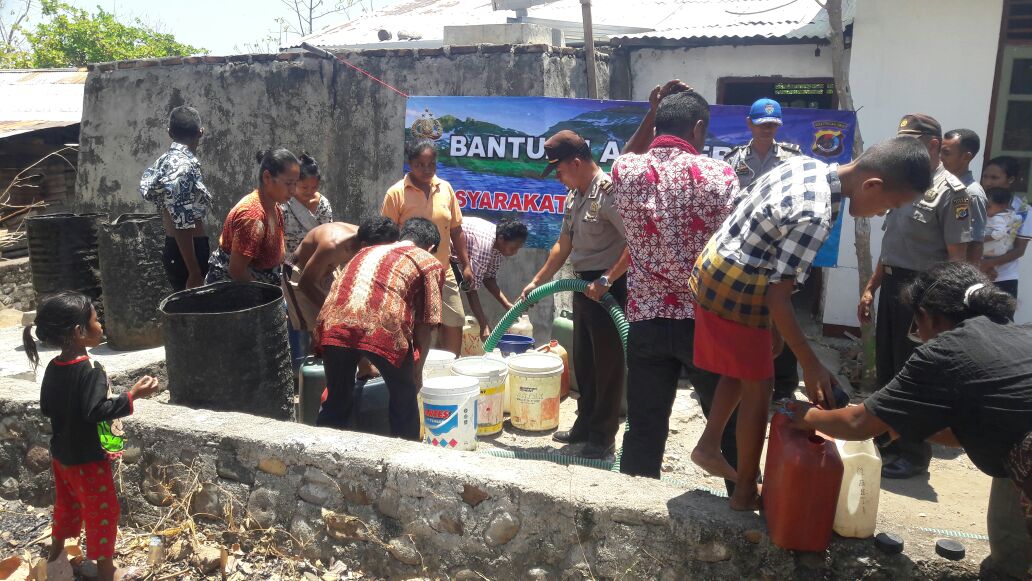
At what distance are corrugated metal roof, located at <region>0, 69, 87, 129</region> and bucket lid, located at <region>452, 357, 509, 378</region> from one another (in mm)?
9816

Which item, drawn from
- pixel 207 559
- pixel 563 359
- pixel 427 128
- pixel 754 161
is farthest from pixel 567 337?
pixel 207 559

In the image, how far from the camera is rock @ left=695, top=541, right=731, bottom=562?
2711 millimetres

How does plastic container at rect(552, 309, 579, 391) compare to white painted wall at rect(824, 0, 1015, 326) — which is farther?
white painted wall at rect(824, 0, 1015, 326)

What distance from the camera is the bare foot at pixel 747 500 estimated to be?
110 inches

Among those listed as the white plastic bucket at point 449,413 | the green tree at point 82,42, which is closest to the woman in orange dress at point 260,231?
the white plastic bucket at point 449,413

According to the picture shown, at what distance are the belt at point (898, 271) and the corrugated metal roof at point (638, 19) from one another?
10.8 feet

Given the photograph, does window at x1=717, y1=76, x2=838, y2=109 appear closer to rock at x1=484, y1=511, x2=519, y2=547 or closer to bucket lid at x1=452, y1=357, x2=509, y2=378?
bucket lid at x1=452, y1=357, x2=509, y2=378

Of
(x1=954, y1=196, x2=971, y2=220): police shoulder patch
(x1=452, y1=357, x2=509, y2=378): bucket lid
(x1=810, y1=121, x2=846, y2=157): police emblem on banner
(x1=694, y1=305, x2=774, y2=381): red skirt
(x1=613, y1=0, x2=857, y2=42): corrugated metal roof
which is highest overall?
(x1=613, y1=0, x2=857, y2=42): corrugated metal roof

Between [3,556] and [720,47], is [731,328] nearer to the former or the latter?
[3,556]

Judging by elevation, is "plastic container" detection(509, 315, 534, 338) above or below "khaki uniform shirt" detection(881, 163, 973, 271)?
below

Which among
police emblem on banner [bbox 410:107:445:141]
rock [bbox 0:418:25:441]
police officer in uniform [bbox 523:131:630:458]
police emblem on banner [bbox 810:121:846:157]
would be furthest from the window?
rock [bbox 0:418:25:441]

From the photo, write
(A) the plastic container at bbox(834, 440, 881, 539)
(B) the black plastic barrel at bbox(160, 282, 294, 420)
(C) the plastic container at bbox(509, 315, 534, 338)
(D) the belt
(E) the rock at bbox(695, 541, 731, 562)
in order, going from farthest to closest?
(C) the plastic container at bbox(509, 315, 534, 338) → (D) the belt → (B) the black plastic barrel at bbox(160, 282, 294, 420) → (E) the rock at bbox(695, 541, 731, 562) → (A) the plastic container at bbox(834, 440, 881, 539)

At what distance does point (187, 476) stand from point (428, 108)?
4330mm

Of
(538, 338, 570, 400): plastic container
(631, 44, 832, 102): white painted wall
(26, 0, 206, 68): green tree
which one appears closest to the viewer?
(538, 338, 570, 400): plastic container
